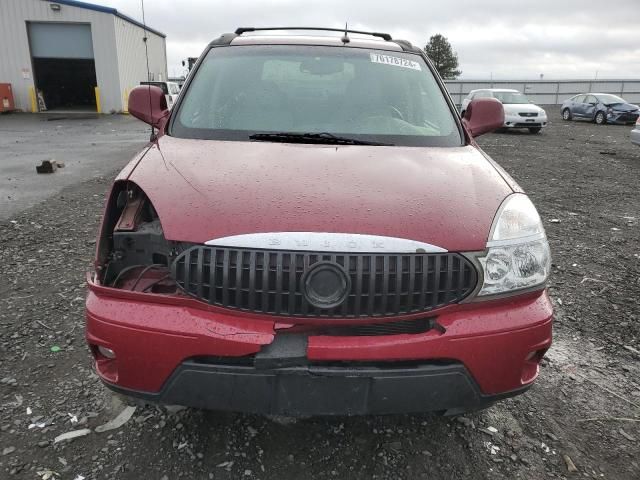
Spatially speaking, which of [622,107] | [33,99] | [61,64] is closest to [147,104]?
[622,107]

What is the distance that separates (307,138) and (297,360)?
1373mm

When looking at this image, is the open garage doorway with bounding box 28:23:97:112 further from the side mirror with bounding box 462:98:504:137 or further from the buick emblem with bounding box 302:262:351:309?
the buick emblem with bounding box 302:262:351:309

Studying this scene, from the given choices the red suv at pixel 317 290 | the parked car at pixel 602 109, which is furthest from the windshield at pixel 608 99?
the red suv at pixel 317 290

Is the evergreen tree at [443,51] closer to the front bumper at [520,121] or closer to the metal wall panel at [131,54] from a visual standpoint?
the metal wall panel at [131,54]

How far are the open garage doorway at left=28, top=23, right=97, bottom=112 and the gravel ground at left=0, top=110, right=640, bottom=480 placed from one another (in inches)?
980

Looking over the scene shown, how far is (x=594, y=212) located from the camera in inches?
268

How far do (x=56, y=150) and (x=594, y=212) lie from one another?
467 inches

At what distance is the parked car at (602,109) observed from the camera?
22062mm

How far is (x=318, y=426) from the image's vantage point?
97.5 inches

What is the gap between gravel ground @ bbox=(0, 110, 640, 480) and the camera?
87.6 inches

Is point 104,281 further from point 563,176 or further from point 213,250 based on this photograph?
point 563,176

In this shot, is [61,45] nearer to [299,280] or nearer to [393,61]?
[393,61]

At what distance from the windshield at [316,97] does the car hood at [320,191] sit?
0.93ft

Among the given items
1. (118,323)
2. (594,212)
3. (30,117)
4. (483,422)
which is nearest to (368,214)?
(118,323)
